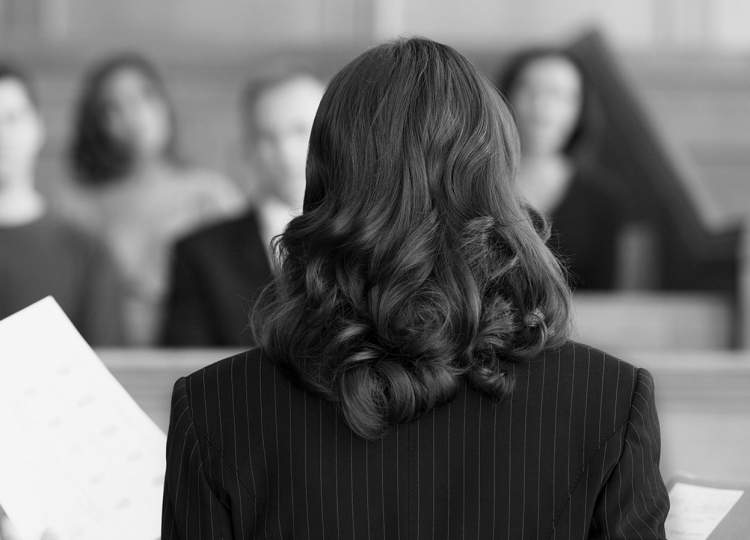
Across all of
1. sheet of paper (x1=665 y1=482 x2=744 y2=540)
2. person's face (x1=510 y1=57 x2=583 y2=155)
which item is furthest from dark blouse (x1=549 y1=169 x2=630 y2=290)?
sheet of paper (x1=665 y1=482 x2=744 y2=540)

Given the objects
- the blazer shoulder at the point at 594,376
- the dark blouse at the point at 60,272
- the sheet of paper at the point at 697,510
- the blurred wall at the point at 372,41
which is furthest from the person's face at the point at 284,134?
the blurred wall at the point at 372,41

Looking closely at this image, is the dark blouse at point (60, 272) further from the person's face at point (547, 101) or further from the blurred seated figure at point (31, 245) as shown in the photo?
the person's face at point (547, 101)

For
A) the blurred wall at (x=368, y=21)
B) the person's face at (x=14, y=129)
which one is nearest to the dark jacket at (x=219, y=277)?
the person's face at (x=14, y=129)

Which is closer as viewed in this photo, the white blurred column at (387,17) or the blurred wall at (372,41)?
the blurred wall at (372,41)

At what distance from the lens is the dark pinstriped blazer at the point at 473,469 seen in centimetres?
91

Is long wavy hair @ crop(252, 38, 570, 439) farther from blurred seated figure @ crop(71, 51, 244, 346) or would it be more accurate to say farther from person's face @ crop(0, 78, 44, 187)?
blurred seated figure @ crop(71, 51, 244, 346)

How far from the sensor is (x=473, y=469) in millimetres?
916

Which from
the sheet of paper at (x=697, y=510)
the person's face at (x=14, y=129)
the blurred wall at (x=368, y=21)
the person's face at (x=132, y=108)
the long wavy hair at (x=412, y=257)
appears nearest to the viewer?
the long wavy hair at (x=412, y=257)

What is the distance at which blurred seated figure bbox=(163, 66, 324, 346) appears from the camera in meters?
2.33

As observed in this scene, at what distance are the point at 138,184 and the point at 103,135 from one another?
0.72 feet

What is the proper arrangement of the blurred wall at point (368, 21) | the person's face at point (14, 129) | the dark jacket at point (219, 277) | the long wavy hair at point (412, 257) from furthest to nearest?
the blurred wall at point (368, 21) → the person's face at point (14, 129) → the dark jacket at point (219, 277) → the long wavy hair at point (412, 257)

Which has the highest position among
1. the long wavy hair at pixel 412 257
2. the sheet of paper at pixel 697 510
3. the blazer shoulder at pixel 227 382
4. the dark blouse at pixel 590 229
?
the long wavy hair at pixel 412 257

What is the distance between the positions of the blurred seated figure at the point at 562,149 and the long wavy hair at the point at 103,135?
1156 millimetres

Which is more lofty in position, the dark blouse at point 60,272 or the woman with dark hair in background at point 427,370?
the woman with dark hair in background at point 427,370
